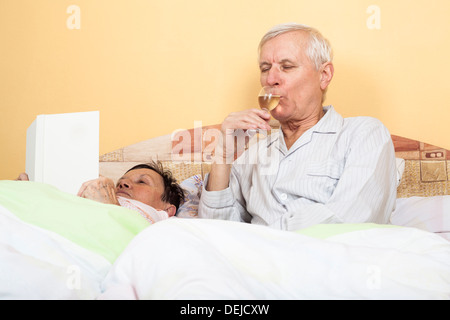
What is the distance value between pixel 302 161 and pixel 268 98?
22 cm

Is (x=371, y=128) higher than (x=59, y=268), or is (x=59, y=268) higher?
(x=371, y=128)

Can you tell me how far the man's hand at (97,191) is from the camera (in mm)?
1392

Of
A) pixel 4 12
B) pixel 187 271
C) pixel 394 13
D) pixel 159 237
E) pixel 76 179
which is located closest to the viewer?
pixel 187 271

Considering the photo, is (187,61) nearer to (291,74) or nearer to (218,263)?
(291,74)

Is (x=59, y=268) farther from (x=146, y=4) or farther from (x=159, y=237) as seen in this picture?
(x=146, y=4)

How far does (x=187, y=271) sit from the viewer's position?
0.70 meters

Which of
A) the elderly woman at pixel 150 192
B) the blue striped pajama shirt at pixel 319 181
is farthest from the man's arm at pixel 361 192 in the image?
the elderly woman at pixel 150 192

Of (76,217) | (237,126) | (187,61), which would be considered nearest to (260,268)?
(76,217)

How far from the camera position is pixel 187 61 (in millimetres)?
1996

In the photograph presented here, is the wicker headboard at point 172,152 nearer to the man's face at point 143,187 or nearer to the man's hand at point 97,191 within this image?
the man's face at point 143,187

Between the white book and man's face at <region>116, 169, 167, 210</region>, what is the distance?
20 cm

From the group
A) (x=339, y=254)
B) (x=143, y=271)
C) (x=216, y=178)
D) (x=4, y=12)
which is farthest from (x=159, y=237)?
(x=4, y=12)

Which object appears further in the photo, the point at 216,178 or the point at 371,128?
the point at 216,178

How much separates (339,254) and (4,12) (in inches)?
76.1
